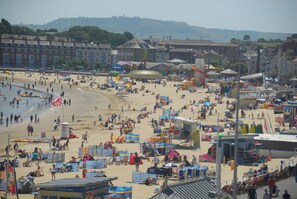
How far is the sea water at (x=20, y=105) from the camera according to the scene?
4814 centimetres

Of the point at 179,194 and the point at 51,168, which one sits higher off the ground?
the point at 179,194

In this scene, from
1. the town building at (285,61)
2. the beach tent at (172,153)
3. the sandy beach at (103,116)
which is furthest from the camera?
the town building at (285,61)

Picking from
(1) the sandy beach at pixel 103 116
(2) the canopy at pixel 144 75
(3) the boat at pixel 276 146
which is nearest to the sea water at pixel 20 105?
(1) the sandy beach at pixel 103 116

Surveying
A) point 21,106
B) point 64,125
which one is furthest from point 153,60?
point 64,125

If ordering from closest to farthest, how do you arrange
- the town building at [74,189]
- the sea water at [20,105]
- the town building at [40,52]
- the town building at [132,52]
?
the town building at [74,189], the sea water at [20,105], the town building at [40,52], the town building at [132,52]

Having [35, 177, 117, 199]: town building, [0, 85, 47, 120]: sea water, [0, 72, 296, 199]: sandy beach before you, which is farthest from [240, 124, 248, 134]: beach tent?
[0, 85, 47, 120]: sea water

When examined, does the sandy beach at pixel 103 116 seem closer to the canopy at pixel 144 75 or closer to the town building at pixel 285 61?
the canopy at pixel 144 75

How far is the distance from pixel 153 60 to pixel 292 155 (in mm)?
88562

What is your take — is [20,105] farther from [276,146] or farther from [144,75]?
[144,75]

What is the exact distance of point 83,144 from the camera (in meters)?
31.8

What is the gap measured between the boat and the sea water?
21.5 m

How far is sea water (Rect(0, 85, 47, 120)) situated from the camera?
48.1 metres

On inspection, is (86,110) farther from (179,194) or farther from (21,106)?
(179,194)

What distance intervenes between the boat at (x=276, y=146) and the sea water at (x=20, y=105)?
70.4 feet
